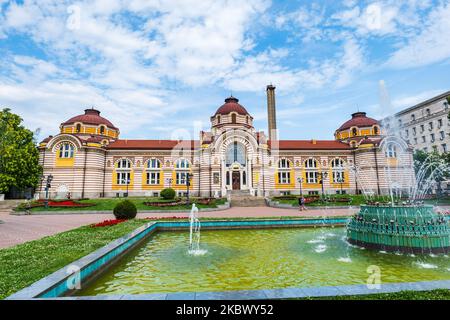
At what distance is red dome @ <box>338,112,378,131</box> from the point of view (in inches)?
1981

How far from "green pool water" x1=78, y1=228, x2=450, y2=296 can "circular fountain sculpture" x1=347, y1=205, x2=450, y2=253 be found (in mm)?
533

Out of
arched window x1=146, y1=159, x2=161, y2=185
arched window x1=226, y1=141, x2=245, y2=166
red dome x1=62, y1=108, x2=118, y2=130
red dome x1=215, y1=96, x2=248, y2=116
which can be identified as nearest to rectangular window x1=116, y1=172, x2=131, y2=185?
arched window x1=146, y1=159, x2=161, y2=185

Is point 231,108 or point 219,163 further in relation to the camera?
point 231,108

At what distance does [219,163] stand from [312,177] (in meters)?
17.3

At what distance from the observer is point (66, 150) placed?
130ft

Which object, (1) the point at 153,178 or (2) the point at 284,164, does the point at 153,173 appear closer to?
(1) the point at 153,178

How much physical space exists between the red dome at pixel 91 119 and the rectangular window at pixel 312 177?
127ft

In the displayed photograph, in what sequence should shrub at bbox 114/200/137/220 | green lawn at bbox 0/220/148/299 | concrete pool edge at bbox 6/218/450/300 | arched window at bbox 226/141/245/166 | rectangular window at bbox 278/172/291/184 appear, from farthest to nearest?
rectangular window at bbox 278/172/291/184, arched window at bbox 226/141/245/166, shrub at bbox 114/200/137/220, green lawn at bbox 0/220/148/299, concrete pool edge at bbox 6/218/450/300

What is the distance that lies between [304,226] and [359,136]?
1609 inches

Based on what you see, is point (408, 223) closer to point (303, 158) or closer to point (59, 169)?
point (303, 158)

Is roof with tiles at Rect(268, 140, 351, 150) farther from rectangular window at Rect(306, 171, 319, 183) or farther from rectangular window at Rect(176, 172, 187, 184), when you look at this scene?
rectangular window at Rect(176, 172, 187, 184)

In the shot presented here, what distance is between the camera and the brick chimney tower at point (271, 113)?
50.1 metres

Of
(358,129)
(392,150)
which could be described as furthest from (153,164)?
(392,150)

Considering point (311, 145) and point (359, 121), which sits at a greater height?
point (359, 121)
